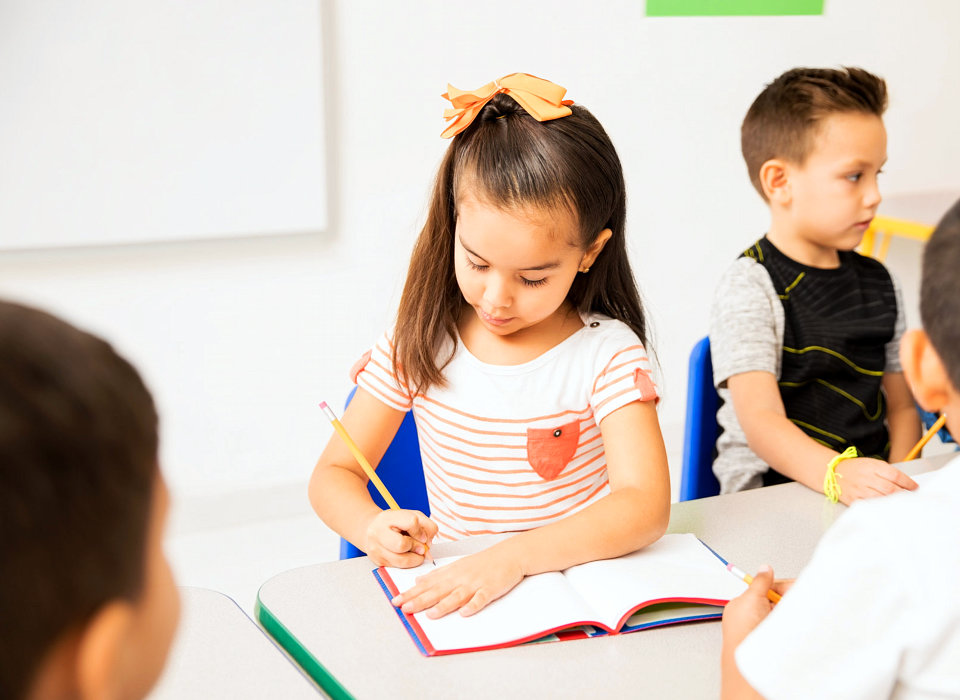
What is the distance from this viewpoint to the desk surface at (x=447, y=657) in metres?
0.84

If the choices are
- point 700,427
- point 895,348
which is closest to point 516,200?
point 700,427

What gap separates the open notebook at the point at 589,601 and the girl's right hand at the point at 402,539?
0.04 feet

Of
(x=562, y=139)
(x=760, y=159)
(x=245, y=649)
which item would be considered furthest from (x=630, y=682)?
(x=760, y=159)

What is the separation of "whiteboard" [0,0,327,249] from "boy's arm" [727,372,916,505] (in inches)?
51.1

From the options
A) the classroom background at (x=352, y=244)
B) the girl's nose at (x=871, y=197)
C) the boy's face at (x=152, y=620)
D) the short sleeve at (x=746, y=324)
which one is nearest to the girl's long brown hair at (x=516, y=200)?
the short sleeve at (x=746, y=324)

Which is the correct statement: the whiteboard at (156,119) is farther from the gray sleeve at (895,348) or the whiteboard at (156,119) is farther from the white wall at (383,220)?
the gray sleeve at (895,348)

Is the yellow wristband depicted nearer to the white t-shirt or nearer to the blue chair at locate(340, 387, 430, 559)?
the blue chair at locate(340, 387, 430, 559)

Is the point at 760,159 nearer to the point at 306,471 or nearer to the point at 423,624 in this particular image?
the point at 423,624

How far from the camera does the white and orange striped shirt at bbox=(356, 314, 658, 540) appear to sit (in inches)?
49.1

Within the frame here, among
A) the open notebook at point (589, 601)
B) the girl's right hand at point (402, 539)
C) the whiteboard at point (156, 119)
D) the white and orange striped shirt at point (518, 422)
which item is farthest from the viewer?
the whiteboard at point (156, 119)

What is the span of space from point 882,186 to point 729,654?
2.64 metres

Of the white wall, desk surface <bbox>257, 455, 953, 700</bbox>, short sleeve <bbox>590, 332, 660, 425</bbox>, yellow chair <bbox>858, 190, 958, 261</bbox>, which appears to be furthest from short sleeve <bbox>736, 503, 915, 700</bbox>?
yellow chair <bbox>858, 190, 958, 261</bbox>

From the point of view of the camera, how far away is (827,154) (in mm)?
1608

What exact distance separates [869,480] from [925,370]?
595mm
